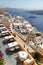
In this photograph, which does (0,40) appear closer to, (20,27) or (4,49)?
(4,49)

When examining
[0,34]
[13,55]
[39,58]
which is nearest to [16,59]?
[13,55]

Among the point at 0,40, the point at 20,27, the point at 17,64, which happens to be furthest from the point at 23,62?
the point at 20,27

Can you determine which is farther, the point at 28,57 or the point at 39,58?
the point at 39,58

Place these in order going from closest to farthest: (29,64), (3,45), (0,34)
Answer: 1. (29,64)
2. (3,45)
3. (0,34)

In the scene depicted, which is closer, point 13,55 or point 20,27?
point 13,55

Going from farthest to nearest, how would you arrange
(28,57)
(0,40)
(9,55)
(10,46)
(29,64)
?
(0,40), (10,46), (9,55), (28,57), (29,64)

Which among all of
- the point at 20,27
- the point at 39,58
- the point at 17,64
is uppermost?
the point at 17,64

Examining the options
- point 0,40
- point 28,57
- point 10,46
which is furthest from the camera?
point 0,40

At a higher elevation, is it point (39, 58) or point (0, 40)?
point (0, 40)

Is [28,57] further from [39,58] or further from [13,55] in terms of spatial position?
[39,58]
